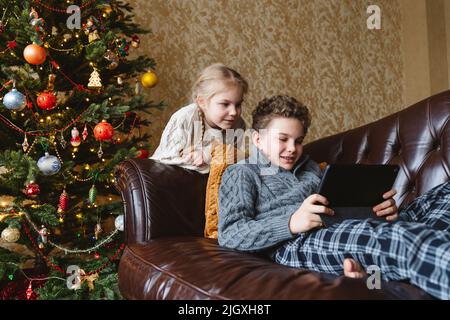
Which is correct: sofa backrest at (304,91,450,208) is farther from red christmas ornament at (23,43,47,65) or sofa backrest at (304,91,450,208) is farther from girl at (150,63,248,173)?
red christmas ornament at (23,43,47,65)

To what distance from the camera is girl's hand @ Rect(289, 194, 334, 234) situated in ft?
4.14

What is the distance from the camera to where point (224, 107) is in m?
2.13

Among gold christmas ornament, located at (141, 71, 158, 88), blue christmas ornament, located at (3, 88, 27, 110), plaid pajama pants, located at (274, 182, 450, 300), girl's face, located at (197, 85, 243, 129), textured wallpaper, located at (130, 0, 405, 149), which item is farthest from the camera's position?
textured wallpaper, located at (130, 0, 405, 149)

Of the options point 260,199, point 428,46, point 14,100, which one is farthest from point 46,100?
point 428,46

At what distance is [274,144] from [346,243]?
0.52 m

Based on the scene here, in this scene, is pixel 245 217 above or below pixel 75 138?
below

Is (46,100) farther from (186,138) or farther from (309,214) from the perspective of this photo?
(309,214)

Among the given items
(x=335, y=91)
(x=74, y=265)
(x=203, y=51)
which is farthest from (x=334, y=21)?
(x=74, y=265)

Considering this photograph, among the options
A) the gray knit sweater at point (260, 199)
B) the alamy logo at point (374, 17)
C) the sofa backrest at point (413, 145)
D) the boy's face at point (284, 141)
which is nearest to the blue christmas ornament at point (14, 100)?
the gray knit sweater at point (260, 199)

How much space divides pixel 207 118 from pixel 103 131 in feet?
1.64

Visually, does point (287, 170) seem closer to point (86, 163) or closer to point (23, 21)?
point (86, 163)

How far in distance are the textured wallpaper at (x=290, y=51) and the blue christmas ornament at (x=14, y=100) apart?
3.74ft

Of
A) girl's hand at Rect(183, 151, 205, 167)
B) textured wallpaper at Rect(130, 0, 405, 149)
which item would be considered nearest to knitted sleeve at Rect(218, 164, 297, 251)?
girl's hand at Rect(183, 151, 205, 167)

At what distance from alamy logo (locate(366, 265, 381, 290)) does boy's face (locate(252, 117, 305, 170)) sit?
56 cm
